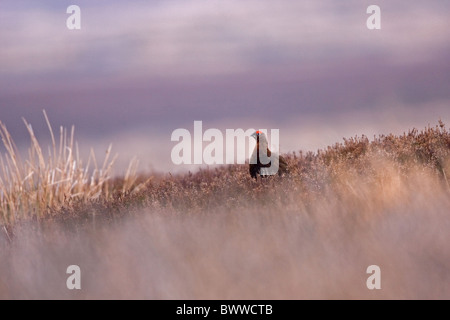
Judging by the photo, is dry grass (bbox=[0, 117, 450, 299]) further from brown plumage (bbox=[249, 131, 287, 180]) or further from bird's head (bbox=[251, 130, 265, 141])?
bird's head (bbox=[251, 130, 265, 141])

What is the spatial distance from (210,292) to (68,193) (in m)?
5.17

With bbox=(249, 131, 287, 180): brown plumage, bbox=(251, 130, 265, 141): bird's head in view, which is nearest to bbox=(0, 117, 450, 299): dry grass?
bbox=(249, 131, 287, 180): brown plumage

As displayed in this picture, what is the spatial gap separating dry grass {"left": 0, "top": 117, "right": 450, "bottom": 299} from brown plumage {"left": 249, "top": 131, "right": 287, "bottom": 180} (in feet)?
0.64

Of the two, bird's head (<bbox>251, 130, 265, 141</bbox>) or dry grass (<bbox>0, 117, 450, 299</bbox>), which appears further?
bird's head (<bbox>251, 130, 265, 141</bbox>)

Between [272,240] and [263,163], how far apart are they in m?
2.26

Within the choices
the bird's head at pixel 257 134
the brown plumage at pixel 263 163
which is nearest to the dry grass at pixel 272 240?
the brown plumage at pixel 263 163

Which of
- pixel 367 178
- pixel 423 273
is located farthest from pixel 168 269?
pixel 367 178

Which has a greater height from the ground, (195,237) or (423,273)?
(195,237)

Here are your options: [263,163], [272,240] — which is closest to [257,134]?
[263,163]

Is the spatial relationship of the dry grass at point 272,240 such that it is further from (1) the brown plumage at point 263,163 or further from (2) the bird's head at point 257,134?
(2) the bird's head at point 257,134

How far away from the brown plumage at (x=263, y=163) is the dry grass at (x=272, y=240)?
196mm

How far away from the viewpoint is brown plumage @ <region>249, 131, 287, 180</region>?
21.4 feet
